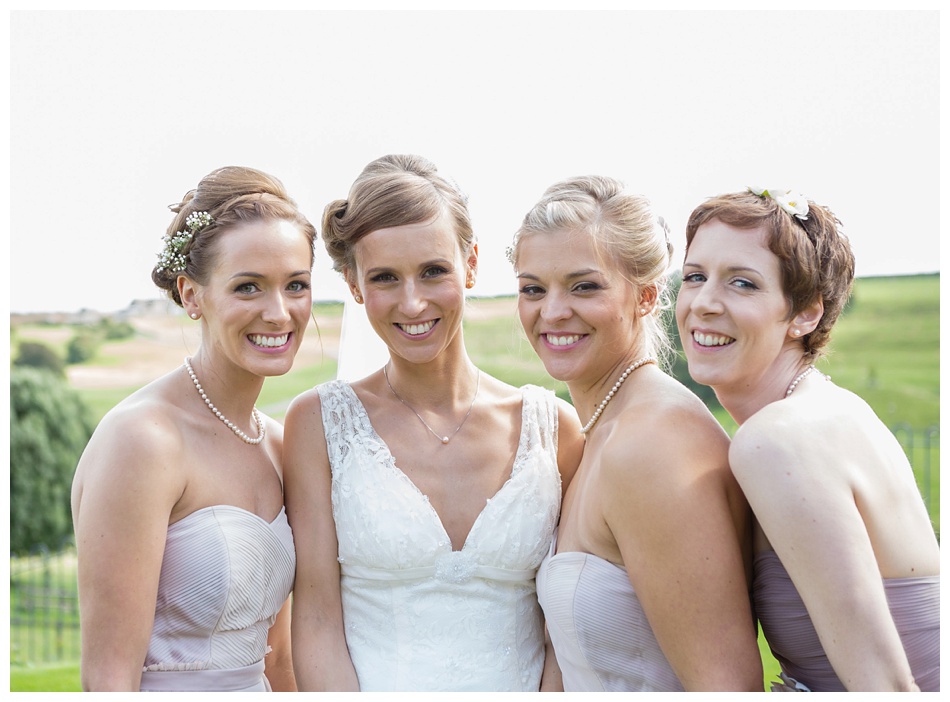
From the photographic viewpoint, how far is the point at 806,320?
341 cm

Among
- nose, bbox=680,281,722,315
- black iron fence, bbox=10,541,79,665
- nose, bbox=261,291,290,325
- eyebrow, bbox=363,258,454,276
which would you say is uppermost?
eyebrow, bbox=363,258,454,276

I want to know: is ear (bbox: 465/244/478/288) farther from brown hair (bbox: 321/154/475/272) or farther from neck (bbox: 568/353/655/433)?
neck (bbox: 568/353/655/433)

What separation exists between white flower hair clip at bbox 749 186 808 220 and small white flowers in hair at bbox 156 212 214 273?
7.67 ft

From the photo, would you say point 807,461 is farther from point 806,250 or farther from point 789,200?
point 789,200

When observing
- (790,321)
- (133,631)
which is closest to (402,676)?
(133,631)

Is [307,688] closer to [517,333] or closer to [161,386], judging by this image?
[161,386]

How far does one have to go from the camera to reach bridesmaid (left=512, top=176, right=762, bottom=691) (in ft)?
10.5

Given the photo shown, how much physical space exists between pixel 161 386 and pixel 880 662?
2.97 m

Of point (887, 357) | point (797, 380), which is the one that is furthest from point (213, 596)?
point (887, 357)

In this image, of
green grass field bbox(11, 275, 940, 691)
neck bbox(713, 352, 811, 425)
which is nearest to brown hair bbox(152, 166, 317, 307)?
neck bbox(713, 352, 811, 425)

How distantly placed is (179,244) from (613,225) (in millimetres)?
1901

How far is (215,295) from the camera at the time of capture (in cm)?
383

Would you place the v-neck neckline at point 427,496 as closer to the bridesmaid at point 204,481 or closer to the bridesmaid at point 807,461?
the bridesmaid at point 204,481

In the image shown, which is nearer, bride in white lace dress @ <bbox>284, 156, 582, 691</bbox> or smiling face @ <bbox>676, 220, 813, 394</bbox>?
smiling face @ <bbox>676, 220, 813, 394</bbox>
